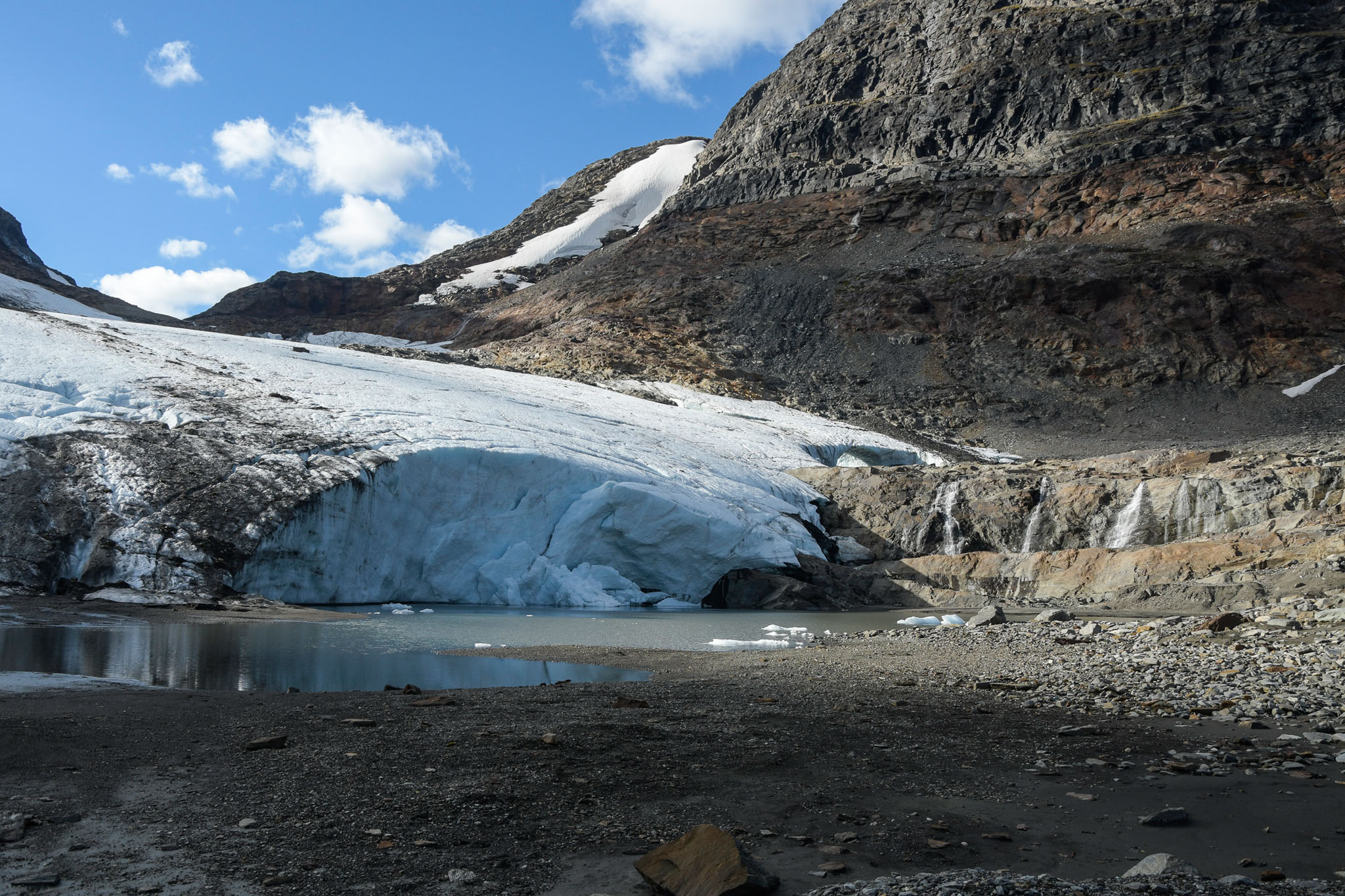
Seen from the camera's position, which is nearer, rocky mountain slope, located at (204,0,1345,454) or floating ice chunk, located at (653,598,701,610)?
floating ice chunk, located at (653,598,701,610)

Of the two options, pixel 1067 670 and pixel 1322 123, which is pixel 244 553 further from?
pixel 1322 123

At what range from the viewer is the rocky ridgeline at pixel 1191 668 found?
636cm

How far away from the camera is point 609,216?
88.7 m

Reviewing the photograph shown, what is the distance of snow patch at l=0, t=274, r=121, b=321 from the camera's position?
143 feet

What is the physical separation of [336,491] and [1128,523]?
16.8 m

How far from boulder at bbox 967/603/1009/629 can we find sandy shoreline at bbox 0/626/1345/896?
705 cm

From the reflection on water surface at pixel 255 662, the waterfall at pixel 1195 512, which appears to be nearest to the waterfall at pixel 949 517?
the waterfall at pixel 1195 512

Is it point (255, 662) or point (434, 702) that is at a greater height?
A: point (434, 702)

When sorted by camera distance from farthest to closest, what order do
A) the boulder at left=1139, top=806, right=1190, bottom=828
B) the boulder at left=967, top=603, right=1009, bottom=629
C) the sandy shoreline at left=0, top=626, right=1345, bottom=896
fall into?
the boulder at left=967, top=603, right=1009, bottom=629 → the boulder at left=1139, top=806, right=1190, bottom=828 → the sandy shoreline at left=0, top=626, right=1345, bottom=896

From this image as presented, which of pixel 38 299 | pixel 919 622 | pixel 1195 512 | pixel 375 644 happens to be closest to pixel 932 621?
pixel 919 622

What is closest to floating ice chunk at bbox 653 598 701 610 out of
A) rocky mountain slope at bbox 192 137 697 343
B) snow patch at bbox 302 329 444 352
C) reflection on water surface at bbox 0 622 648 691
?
reflection on water surface at bbox 0 622 648 691

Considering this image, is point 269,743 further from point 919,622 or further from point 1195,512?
point 1195,512

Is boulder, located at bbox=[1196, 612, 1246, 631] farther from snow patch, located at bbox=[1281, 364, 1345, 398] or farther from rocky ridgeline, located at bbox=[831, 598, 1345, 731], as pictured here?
snow patch, located at bbox=[1281, 364, 1345, 398]

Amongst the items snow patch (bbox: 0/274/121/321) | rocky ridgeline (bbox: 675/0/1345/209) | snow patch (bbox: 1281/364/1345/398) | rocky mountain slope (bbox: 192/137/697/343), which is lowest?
snow patch (bbox: 1281/364/1345/398)
